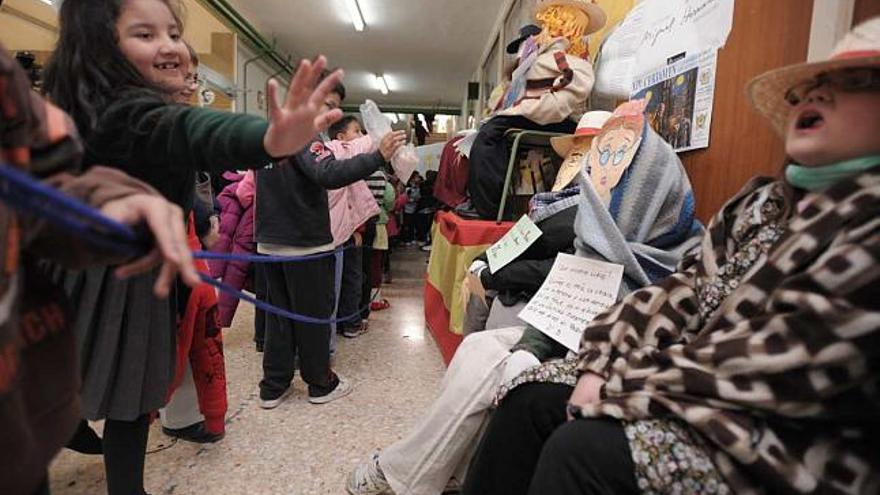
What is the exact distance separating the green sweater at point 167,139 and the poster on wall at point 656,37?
1045mm

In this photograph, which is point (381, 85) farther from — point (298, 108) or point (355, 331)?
point (298, 108)

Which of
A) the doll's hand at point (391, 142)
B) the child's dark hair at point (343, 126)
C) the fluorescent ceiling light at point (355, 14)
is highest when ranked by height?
the fluorescent ceiling light at point (355, 14)

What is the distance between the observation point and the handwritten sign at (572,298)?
94 cm

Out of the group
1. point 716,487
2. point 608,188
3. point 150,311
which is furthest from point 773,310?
point 150,311

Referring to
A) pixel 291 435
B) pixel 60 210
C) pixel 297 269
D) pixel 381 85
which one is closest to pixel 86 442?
pixel 291 435

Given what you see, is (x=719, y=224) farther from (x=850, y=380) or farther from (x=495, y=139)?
(x=495, y=139)

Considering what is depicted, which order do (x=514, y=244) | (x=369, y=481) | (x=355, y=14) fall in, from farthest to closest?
(x=355, y=14)
(x=514, y=244)
(x=369, y=481)

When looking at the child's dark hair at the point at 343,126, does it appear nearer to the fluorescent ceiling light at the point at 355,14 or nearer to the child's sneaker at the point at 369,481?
the child's sneaker at the point at 369,481

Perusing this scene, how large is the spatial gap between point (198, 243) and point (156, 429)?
727mm

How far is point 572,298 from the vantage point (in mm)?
996

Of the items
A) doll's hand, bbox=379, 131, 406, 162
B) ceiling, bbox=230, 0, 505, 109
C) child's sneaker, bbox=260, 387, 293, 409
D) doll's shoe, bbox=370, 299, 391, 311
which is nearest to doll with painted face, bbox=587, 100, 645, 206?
doll's hand, bbox=379, 131, 406, 162

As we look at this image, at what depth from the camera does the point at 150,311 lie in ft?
2.55

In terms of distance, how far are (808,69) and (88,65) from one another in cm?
97

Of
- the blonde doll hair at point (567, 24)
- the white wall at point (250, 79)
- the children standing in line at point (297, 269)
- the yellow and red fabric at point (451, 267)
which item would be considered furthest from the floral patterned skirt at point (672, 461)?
the white wall at point (250, 79)
